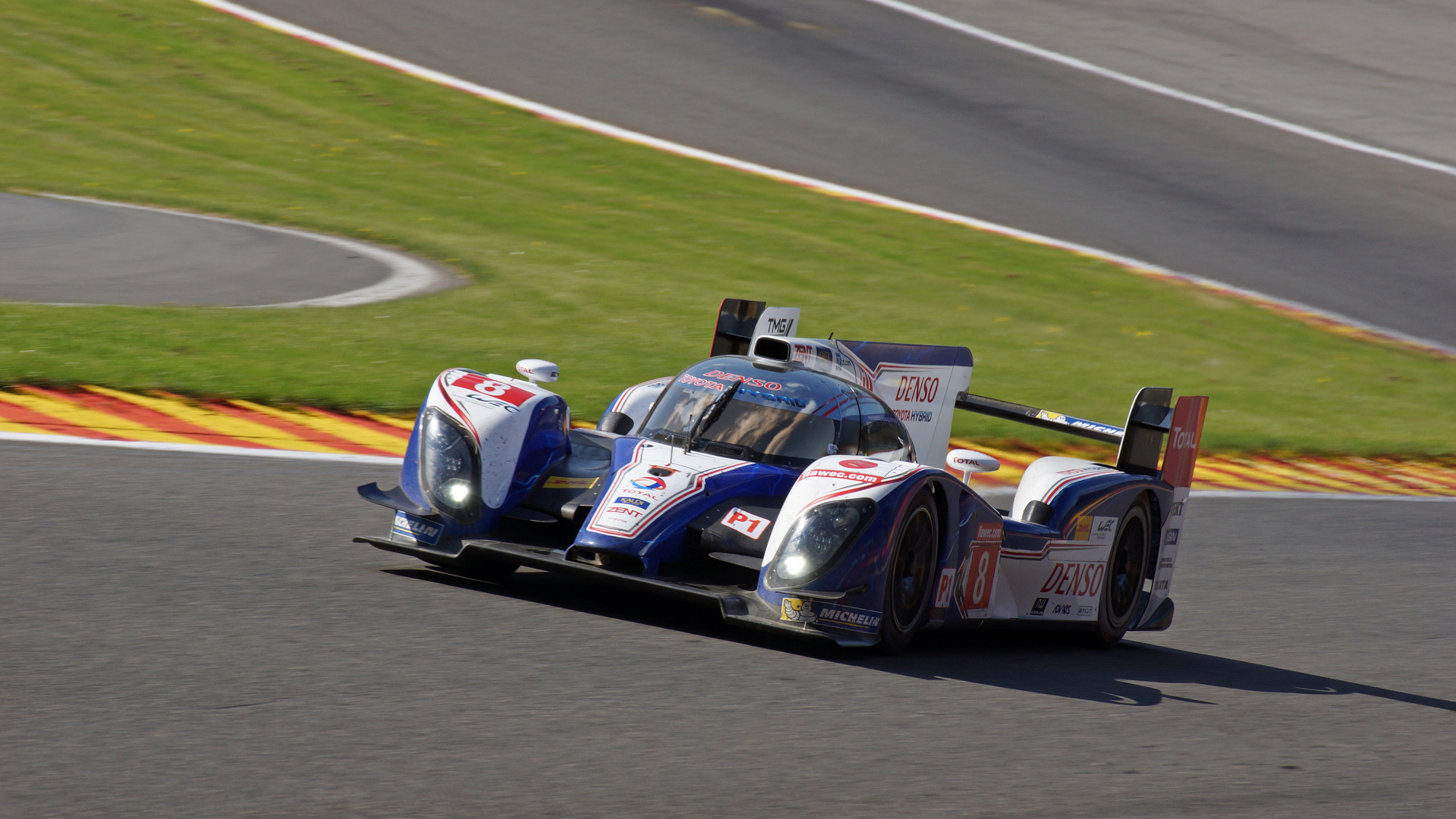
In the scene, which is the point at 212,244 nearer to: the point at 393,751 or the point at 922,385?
the point at 922,385

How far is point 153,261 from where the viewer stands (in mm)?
13328

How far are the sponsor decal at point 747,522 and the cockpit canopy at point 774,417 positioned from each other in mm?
437

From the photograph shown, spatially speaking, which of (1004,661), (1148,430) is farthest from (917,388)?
(1004,661)

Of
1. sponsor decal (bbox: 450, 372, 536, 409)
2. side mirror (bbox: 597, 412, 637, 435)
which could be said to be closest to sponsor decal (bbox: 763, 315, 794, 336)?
side mirror (bbox: 597, 412, 637, 435)

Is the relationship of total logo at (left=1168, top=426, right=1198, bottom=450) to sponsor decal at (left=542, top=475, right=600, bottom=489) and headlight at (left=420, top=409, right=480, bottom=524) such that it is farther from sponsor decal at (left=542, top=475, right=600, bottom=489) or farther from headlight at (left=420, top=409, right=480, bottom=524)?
headlight at (left=420, top=409, right=480, bottom=524)

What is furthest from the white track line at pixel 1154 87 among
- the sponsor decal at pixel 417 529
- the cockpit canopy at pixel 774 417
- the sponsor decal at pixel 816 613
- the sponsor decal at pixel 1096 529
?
the sponsor decal at pixel 417 529

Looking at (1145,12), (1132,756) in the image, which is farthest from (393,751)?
(1145,12)

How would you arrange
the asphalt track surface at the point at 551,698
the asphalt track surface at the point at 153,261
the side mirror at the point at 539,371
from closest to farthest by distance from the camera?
the asphalt track surface at the point at 551,698, the side mirror at the point at 539,371, the asphalt track surface at the point at 153,261

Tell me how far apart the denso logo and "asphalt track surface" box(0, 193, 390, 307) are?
6.40 meters

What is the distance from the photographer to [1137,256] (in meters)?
18.9

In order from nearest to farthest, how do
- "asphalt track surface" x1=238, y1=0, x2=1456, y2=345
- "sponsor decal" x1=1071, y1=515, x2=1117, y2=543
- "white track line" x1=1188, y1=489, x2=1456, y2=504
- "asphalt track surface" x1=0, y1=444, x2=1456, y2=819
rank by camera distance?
"asphalt track surface" x1=0, y1=444, x2=1456, y2=819 → "sponsor decal" x1=1071, y1=515, x2=1117, y2=543 → "white track line" x1=1188, y1=489, x2=1456, y2=504 → "asphalt track surface" x1=238, y1=0, x2=1456, y2=345

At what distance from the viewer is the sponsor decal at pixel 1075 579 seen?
6.69 m

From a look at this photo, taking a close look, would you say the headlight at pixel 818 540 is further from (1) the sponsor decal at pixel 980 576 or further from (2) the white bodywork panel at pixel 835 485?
(1) the sponsor decal at pixel 980 576

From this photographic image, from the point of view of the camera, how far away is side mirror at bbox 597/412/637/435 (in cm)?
705
